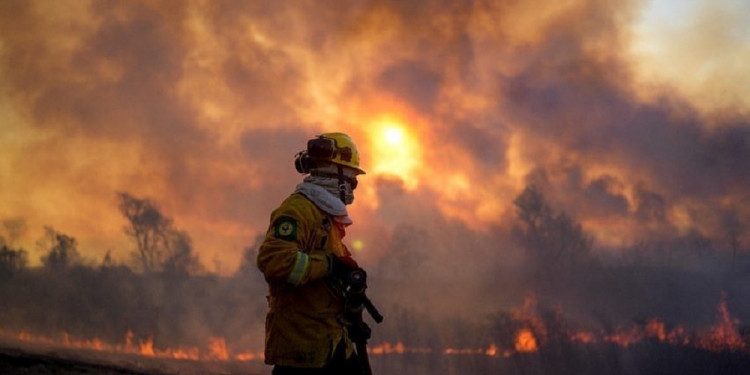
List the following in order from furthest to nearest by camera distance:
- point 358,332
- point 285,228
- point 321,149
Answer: point 321,149 → point 358,332 → point 285,228

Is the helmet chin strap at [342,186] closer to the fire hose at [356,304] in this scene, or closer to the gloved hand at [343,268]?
the gloved hand at [343,268]

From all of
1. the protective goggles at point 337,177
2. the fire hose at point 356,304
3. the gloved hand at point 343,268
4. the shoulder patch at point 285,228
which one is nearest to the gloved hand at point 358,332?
the fire hose at point 356,304

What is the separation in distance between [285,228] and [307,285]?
81 cm

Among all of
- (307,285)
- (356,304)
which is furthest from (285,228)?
(356,304)

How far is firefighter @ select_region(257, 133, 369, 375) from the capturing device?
650cm

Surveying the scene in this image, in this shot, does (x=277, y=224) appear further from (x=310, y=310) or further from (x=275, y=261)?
(x=310, y=310)

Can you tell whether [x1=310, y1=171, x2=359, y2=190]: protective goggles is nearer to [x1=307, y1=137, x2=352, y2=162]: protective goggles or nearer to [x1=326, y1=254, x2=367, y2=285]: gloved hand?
[x1=307, y1=137, x2=352, y2=162]: protective goggles

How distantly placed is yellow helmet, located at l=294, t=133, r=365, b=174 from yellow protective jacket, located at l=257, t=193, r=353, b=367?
35.8 inches

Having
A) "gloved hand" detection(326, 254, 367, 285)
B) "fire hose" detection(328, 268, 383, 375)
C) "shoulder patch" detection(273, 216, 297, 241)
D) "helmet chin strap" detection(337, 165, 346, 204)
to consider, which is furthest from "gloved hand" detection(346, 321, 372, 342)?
"helmet chin strap" detection(337, 165, 346, 204)

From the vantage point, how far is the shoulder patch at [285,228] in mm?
6594

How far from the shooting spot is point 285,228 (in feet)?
21.8

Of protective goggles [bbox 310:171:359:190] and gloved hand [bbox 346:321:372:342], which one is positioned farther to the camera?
protective goggles [bbox 310:171:359:190]

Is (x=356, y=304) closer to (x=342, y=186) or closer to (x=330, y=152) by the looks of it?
(x=342, y=186)

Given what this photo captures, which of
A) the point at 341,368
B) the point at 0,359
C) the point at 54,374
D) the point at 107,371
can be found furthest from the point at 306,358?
the point at 107,371
